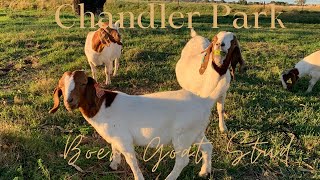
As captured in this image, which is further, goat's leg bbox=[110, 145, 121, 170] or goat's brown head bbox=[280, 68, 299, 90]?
goat's brown head bbox=[280, 68, 299, 90]

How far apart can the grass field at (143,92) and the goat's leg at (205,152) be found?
10 centimetres

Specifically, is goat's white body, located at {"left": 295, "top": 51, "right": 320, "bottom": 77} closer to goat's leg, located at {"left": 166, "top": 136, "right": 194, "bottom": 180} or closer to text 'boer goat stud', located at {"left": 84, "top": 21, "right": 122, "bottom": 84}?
text 'boer goat stud', located at {"left": 84, "top": 21, "right": 122, "bottom": 84}

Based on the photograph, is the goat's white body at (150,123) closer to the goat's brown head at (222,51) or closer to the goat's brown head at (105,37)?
the goat's brown head at (222,51)

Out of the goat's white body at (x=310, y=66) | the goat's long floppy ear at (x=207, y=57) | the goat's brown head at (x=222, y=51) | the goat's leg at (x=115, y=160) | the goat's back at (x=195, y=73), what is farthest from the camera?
the goat's white body at (x=310, y=66)

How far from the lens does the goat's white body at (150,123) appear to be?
492cm

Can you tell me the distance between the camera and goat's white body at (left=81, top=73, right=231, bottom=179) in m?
4.92

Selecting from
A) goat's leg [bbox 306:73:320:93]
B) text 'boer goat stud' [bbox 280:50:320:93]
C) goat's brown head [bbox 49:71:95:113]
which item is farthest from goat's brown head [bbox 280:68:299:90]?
goat's brown head [bbox 49:71:95:113]

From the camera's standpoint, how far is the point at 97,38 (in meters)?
9.70

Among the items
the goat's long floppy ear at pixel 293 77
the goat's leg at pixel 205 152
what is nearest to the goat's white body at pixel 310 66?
the goat's long floppy ear at pixel 293 77

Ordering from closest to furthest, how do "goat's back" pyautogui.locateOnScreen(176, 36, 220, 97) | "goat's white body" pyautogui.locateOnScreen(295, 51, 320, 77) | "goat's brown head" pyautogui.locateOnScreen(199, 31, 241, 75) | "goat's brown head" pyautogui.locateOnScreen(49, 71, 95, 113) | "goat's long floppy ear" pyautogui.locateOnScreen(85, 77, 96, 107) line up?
"goat's brown head" pyautogui.locateOnScreen(49, 71, 95, 113) → "goat's long floppy ear" pyautogui.locateOnScreen(85, 77, 96, 107) → "goat's brown head" pyautogui.locateOnScreen(199, 31, 241, 75) → "goat's back" pyautogui.locateOnScreen(176, 36, 220, 97) → "goat's white body" pyautogui.locateOnScreen(295, 51, 320, 77)

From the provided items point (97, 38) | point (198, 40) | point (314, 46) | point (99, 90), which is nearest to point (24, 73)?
point (97, 38)

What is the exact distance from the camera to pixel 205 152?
538 cm

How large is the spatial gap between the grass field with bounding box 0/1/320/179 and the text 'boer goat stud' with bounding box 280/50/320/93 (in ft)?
0.61

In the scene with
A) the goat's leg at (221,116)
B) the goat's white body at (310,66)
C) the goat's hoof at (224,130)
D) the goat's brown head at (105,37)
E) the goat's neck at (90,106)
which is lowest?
the goat's hoof at (224,130)
